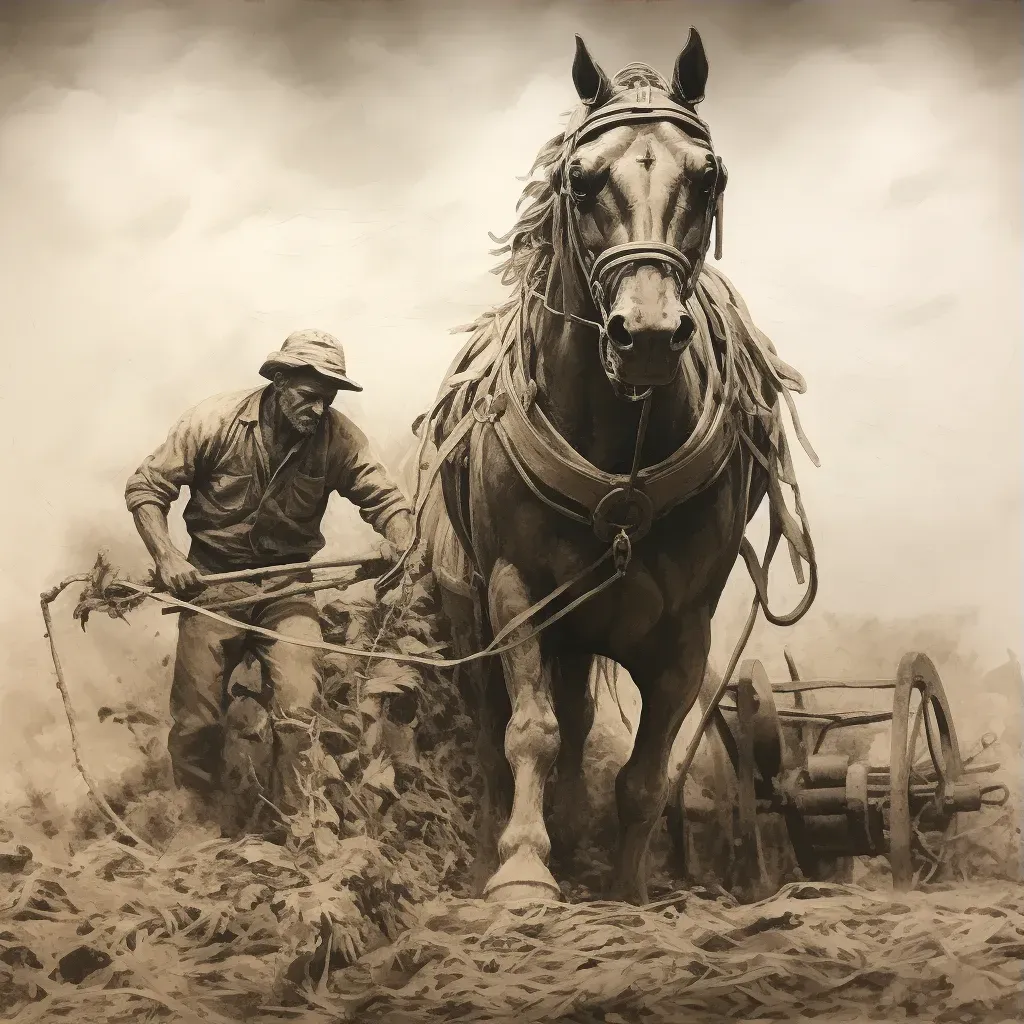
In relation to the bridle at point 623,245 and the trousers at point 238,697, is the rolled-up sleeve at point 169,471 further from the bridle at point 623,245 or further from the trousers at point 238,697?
the bridle at point 623,245

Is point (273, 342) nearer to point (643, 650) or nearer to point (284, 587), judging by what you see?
point (284, 587)

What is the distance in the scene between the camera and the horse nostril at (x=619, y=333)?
3369 mm

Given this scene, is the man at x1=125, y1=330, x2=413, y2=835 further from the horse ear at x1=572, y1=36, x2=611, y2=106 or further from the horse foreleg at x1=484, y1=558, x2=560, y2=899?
the horse ear at x1=572, y1=36, x2=611, y2=106

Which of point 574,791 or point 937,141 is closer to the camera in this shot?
point 574,791

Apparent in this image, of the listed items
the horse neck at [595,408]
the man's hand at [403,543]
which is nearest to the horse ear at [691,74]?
the horse neck at [595,408]

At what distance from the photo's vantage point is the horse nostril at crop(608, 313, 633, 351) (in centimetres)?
337

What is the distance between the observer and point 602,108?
12.2 feet

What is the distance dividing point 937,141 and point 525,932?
8.65 feet

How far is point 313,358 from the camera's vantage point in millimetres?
4371

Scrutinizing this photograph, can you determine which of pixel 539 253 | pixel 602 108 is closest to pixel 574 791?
pixel 539 253

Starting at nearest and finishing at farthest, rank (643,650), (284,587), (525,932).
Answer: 1. (525,932)
2. (643,650)
3. (284,587)

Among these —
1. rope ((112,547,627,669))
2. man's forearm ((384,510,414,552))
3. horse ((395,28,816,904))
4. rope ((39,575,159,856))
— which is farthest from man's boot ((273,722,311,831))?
man's forearm ((384,510,414,552))

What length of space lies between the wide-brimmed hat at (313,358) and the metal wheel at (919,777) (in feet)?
5.65

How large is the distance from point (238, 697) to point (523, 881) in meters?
0.99
